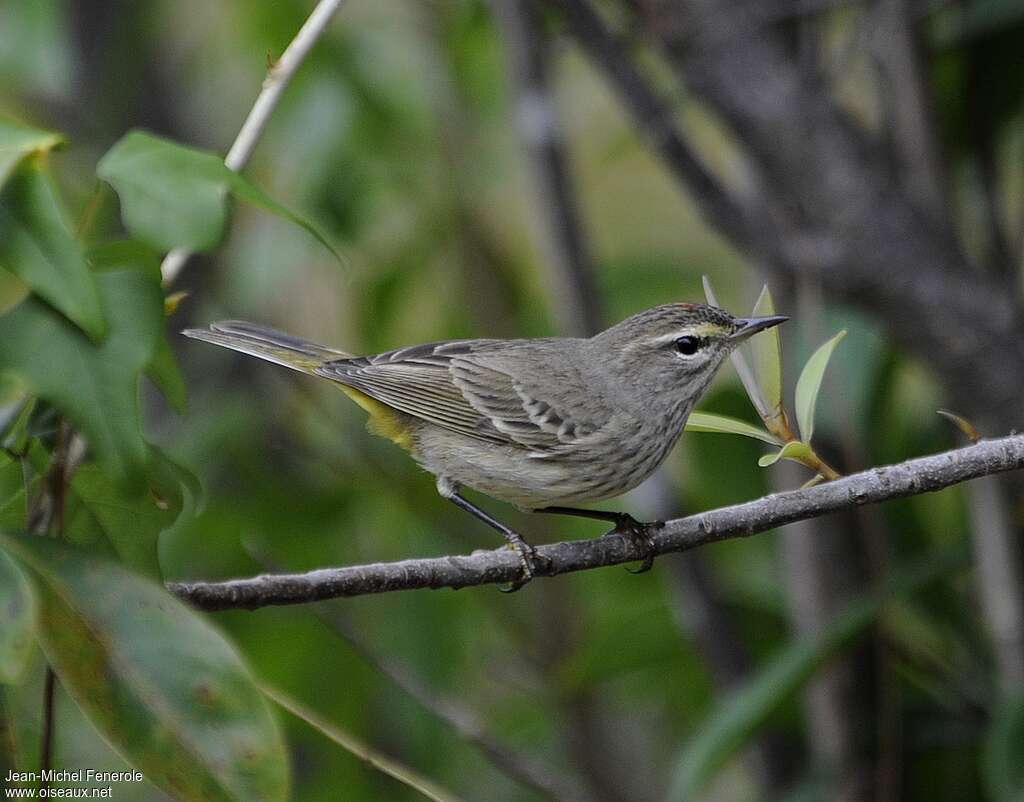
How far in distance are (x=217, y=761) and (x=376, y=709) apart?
9.94ft

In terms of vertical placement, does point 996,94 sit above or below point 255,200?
above

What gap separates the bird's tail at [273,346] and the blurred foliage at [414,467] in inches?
10.9

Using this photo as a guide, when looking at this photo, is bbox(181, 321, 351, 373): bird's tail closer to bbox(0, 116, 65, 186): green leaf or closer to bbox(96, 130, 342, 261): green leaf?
bbox(96, 130, 342, 261): green leaf

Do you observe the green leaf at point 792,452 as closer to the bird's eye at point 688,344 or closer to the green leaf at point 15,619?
the green leaf at point 15,619

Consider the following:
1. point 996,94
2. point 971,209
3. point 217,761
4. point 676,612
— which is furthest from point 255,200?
point 971,209

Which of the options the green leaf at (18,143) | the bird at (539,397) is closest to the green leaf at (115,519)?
the green leaf at (18,143)

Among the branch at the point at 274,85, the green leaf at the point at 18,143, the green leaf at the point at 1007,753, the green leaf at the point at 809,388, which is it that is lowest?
the green leaf at the point at 1007,753

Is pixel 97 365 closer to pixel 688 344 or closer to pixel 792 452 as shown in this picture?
pixel 792 452

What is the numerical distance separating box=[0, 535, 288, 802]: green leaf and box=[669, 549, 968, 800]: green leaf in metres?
1.85

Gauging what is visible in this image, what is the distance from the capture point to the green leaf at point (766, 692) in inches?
126

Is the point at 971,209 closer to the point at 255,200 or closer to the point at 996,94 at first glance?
the point at 996,94

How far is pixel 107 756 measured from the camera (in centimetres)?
489

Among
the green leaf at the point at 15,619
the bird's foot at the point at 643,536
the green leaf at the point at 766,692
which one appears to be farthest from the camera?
the green leaf at the point at 766,692

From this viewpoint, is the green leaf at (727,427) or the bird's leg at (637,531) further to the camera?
the bird's leg at (637,531)
